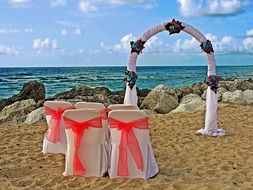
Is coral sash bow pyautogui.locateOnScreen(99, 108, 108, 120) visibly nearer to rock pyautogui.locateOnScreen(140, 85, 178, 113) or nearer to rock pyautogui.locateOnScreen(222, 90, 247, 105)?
rock pyautogui.locateOnScreen(140, 85, 178, 113)

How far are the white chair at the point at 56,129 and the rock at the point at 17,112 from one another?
21.1 feet

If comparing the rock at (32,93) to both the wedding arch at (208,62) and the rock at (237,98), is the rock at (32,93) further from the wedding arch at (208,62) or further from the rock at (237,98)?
the wedding arch at (208,62)

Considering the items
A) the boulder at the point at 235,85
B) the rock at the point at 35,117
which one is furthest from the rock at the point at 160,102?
the boulder at the point at 235,85

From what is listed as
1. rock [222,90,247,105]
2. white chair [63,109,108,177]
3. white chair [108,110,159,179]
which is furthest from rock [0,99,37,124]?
white chair [108,110,159,179]

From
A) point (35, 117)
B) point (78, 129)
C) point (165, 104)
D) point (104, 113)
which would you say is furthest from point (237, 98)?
point (78, 129)

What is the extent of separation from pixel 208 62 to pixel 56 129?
4226mm

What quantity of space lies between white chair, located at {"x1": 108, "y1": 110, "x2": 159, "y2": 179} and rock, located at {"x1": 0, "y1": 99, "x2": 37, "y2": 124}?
345 inches

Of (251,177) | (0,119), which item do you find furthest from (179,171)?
(0,119)

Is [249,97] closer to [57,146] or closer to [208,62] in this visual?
[208,62]

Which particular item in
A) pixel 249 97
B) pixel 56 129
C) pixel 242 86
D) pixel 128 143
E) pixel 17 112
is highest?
pixel 128 143

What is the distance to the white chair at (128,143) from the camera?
22.4ft

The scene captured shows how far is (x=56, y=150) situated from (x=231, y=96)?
33.0 feet

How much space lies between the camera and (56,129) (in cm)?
886

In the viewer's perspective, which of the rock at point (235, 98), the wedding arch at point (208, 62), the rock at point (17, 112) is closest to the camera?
the wedding arch at point (208, 62)
